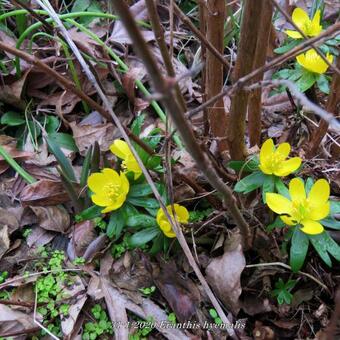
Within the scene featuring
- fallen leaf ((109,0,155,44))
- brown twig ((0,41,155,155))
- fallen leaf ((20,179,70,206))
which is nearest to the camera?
brown twig ((0,41,155,155))

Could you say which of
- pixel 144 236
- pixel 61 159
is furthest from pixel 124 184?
pixel 61 159

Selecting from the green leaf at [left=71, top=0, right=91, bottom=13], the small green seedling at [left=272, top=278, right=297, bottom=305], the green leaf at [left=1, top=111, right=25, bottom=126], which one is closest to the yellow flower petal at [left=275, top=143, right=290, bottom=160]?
the small green seedling at [left=272, top=278, right=297, bottom=305]

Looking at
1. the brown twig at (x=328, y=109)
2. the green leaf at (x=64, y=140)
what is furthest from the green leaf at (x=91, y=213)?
the brown twig at (x=328, y=109)

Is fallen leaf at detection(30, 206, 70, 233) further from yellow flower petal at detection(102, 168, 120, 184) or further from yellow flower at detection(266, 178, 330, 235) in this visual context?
yellow flower at detection(266, 178, 330, 235)

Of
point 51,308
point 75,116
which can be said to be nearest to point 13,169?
point 75,116

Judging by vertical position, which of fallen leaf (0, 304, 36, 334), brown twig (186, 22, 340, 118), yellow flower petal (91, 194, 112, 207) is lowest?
fallen leaf (0, 304, 36, 334)

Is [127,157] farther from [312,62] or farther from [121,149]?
[312,62]
